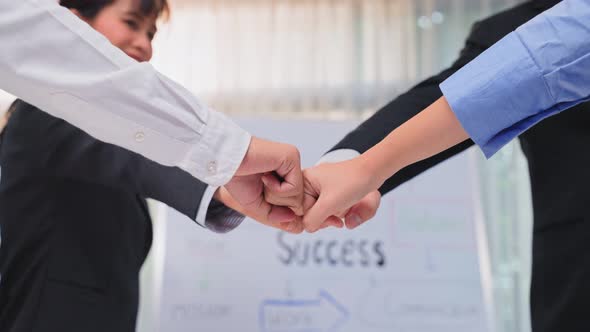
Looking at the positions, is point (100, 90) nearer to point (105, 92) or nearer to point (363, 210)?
point (105, 92)

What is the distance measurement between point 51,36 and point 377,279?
1781 millimetres

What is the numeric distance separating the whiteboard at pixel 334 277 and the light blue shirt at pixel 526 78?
5.35ft

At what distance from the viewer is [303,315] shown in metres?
2.47

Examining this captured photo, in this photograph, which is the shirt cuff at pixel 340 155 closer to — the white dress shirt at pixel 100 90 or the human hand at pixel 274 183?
the human hand at pixel 274 183

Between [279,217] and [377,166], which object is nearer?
[377,166]

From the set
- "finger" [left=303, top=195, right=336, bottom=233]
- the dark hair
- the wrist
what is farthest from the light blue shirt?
the dark hair

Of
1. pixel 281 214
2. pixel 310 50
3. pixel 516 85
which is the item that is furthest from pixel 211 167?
pixel 310 50

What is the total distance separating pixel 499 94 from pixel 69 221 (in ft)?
3.18

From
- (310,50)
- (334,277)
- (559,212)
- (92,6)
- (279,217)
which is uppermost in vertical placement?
(310,50)

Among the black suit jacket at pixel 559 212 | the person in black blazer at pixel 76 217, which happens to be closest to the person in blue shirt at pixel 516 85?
the black suit jacket at pixel 559 212

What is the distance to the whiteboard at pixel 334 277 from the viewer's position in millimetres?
2479

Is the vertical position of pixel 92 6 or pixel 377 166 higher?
pixel 92 6

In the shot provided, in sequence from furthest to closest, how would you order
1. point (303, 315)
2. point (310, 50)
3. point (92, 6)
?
point (310, 50), point (303, 315), point (92, 6)

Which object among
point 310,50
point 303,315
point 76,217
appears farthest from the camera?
point 310,50
